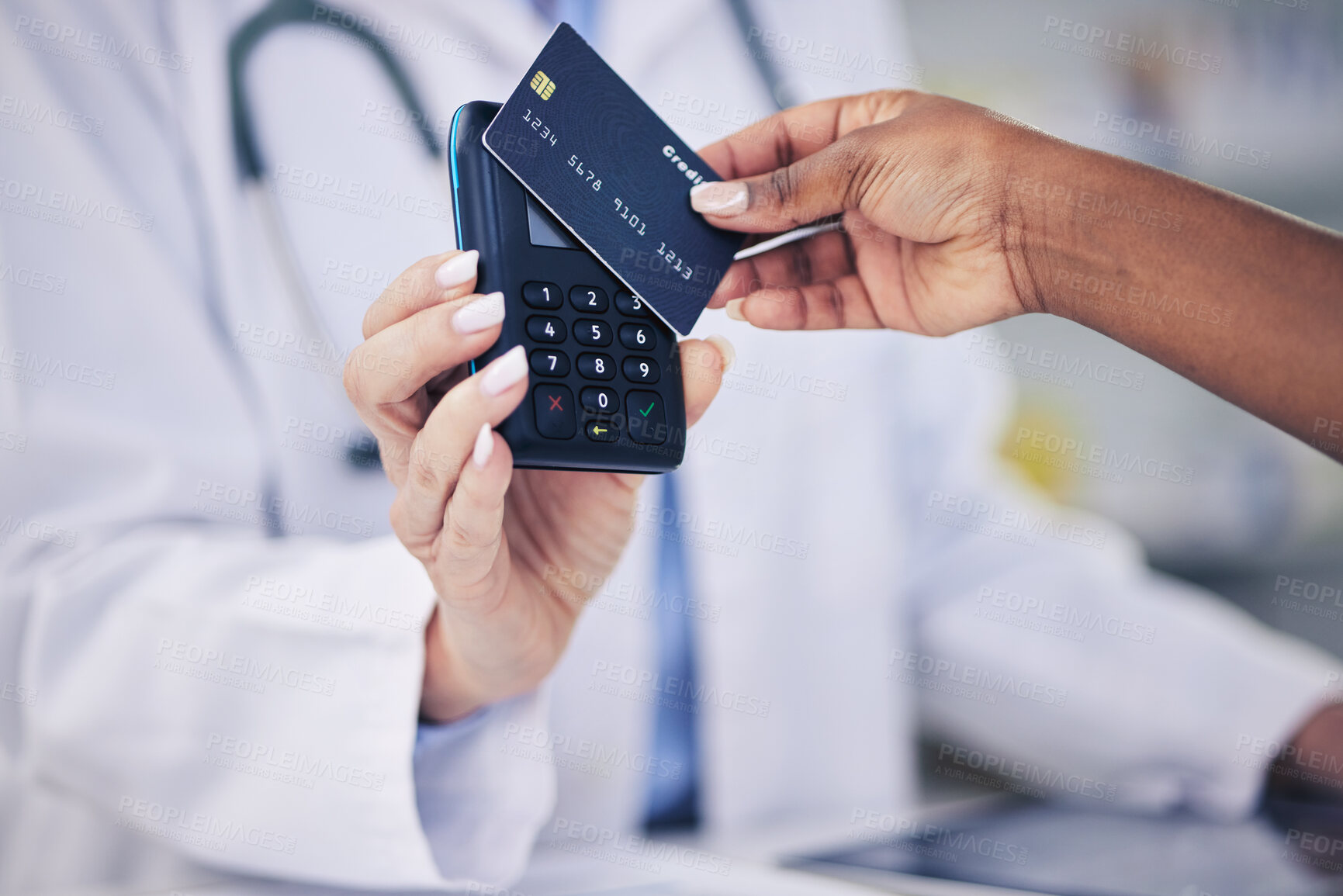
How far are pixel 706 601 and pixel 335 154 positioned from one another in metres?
0.56

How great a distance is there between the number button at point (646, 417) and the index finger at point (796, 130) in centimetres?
19

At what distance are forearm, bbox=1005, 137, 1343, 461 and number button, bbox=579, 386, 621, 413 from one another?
27cm

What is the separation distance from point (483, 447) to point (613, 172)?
0.19 m

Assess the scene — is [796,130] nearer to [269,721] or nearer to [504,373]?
[504,373]

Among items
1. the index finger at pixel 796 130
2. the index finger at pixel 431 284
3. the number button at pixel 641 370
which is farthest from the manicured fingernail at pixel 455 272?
the index finger at pixel 796 130

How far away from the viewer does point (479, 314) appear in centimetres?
42

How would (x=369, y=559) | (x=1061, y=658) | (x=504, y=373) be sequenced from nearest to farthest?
1. (x=504, y=373)
2. (x=369, y=559)
3. (x=1061, y=658)

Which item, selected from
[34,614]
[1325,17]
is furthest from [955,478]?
[1325,17]

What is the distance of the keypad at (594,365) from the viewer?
45 cm

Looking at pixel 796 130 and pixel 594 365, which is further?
pixel 796 130

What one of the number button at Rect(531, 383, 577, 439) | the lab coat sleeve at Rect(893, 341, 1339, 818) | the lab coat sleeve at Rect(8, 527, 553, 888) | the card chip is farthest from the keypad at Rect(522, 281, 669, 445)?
Answer: the lab coat sleeve at Rect(893, 341, 1339, 818)

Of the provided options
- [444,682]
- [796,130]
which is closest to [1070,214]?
[796,130]

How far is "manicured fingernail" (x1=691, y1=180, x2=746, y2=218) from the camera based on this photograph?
0.50 meters

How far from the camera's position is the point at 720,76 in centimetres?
92
